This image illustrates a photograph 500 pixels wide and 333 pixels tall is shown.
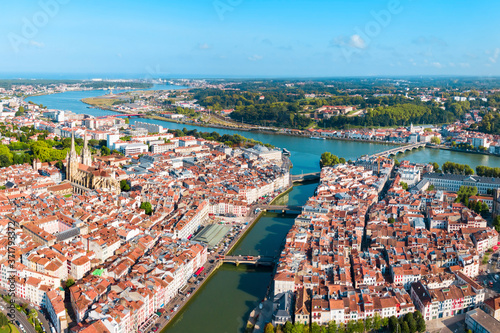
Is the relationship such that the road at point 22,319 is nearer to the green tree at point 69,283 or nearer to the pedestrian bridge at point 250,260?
the green tree at point 69,283

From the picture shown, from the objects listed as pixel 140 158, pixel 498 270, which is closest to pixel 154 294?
pixel 498 270

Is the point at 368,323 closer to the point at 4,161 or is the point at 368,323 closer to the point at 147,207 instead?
the point at 147,207

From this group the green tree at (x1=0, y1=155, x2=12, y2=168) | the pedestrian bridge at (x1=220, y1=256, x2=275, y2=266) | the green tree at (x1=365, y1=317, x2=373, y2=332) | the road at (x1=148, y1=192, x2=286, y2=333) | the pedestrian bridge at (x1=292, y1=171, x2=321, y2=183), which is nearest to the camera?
the green tree at (x1=365, y1=317, x2=373, y2=332)

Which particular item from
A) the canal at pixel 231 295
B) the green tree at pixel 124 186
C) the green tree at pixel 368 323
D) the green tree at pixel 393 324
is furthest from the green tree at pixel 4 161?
the green tree at pixel 393 324

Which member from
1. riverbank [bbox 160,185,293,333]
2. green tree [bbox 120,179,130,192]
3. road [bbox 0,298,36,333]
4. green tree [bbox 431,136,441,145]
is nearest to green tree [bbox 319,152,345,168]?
riverbank [bbox 160,185,293,333]

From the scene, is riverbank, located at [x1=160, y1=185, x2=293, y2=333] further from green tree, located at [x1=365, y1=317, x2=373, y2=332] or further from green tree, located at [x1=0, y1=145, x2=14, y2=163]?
green tree, located at [x1=0, y1=145, x2=14, y2=163]

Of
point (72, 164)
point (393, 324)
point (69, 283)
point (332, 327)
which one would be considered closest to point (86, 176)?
point (72, 164)
